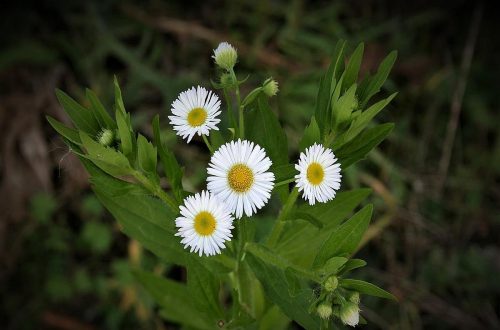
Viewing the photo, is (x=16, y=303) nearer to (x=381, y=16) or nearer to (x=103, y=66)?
(x=103, y=66)

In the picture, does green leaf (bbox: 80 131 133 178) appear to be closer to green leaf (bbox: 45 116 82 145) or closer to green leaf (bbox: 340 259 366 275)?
green leaf (bbox: 45 116 82 145)

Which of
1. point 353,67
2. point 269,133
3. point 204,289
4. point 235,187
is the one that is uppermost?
point 353,67

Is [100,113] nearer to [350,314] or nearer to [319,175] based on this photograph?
[319,175]

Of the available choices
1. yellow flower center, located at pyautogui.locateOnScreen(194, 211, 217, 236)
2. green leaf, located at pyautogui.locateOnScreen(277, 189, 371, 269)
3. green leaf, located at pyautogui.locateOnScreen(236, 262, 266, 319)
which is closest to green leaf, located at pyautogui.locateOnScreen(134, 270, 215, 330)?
green leaf, located at pyautogui.locateOnScreen(236, 262, 266, 319)

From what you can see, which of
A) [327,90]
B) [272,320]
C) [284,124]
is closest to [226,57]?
[327,90]

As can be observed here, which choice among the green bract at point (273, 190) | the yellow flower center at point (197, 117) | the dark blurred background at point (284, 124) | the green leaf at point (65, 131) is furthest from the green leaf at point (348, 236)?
the dark blurred background at point (284, 124)
